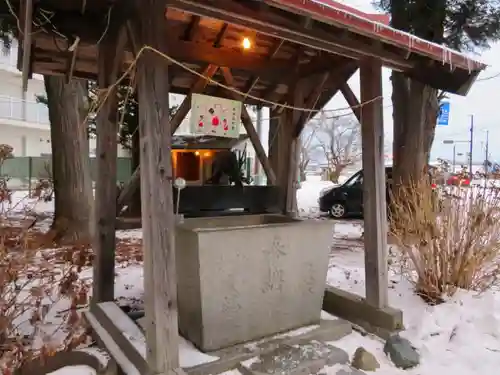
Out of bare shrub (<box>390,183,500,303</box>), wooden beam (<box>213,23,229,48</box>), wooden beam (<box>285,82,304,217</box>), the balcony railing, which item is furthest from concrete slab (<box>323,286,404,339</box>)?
the balcony railing

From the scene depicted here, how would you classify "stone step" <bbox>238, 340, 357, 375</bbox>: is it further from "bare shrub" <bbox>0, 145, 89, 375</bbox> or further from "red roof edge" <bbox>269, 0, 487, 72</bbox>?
"red roof edge" <bbox>269, 0, 487, 72</bbox>

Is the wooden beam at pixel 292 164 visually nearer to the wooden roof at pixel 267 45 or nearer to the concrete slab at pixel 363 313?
the wooden roof at pixel 267 45

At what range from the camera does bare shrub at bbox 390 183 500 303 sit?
3.48 meters

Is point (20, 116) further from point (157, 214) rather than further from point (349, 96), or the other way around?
point (157, 214)

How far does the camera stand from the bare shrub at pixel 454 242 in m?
3.48

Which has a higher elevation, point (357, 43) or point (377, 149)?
point (357, 43)

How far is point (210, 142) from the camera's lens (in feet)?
36.1

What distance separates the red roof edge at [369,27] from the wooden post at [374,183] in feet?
1.37

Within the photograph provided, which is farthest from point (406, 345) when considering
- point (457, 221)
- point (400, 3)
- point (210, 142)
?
point (210, 142)

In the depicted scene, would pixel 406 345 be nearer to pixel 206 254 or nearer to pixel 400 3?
pixel 206 254

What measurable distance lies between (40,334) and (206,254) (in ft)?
4.77

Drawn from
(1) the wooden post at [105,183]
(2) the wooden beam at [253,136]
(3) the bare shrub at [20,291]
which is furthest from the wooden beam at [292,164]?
(3) the bare shrub at [20,291]

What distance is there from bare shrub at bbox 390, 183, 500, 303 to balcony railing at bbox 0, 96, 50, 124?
16.9 m

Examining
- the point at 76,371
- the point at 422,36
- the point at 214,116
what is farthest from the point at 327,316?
the point at 422,36
